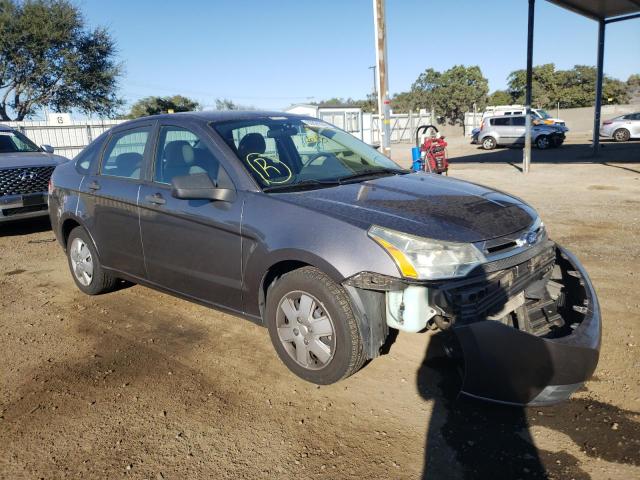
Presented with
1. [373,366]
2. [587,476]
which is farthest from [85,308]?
[587,476]

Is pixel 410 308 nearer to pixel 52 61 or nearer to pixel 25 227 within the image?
pixel 25 227

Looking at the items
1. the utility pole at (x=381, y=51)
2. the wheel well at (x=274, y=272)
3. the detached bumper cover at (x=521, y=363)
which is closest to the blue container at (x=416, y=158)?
the utility pole at (x=381, y=51)

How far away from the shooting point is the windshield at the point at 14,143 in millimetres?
9023

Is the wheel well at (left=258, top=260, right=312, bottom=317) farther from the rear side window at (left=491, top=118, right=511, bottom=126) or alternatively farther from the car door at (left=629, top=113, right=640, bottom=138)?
the car door at (left=629, top=113, right=640, bottom=138)

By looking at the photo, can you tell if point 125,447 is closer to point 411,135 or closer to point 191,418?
point 191,418

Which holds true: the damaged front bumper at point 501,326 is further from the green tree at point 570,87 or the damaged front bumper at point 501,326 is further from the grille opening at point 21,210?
the green tree at point 570,87

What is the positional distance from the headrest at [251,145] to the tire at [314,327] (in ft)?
3.31

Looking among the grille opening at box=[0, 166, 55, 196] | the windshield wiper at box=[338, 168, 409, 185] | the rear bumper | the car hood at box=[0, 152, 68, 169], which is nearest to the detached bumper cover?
the windshield wiper at box=[338, 168, 409, 185]

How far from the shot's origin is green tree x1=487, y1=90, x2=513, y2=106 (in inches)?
2872

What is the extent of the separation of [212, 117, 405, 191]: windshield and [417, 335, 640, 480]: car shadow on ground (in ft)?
5.44

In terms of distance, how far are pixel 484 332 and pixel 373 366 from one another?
1.09 meters

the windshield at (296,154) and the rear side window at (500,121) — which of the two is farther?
the rear side window at (500,121)

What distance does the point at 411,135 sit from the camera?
3631cm

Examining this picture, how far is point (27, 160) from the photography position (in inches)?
331
